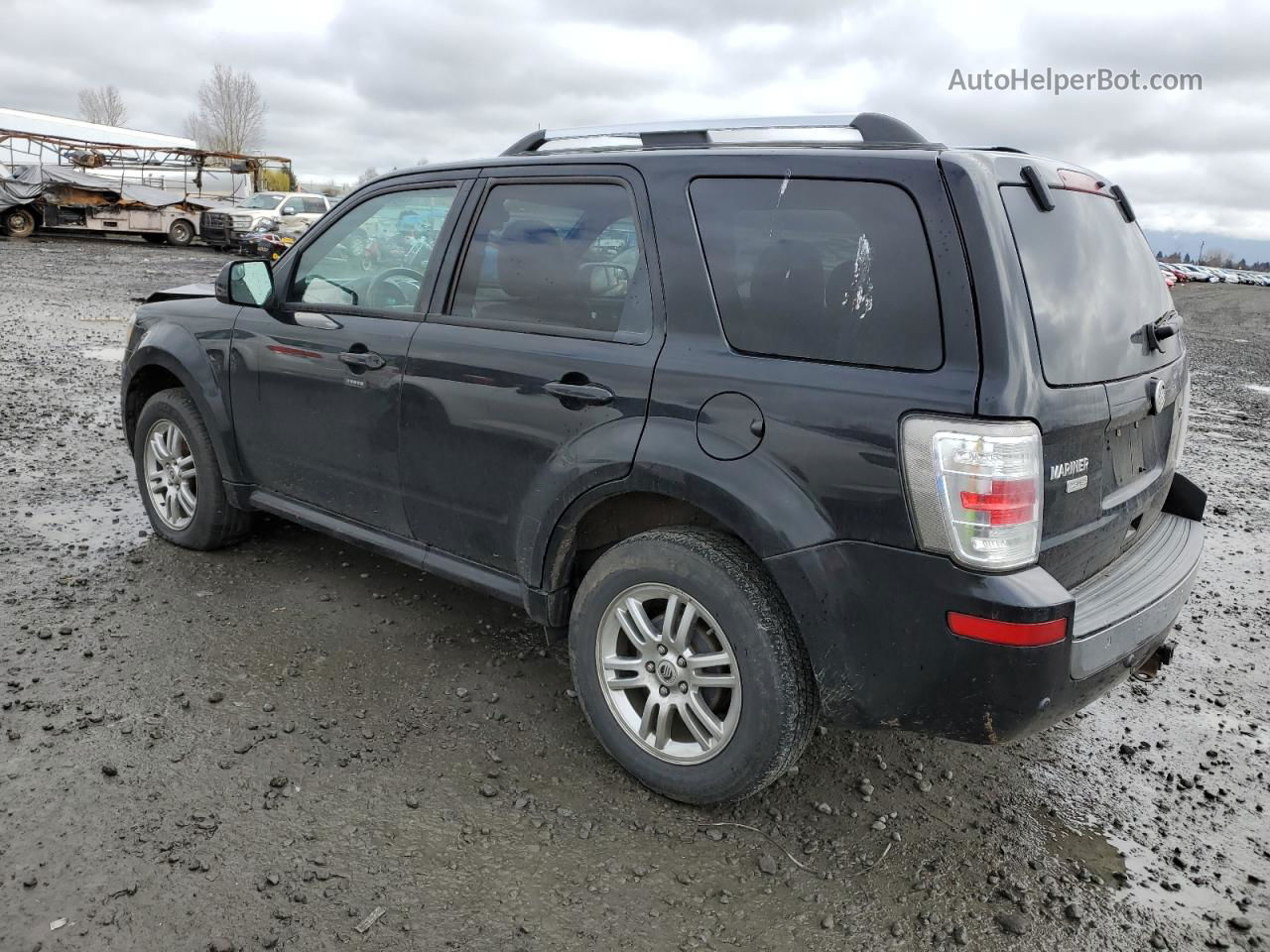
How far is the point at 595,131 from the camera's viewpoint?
3.51 m

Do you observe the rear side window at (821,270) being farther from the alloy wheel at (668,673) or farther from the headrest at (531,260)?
the alloy wheel at (668,673)

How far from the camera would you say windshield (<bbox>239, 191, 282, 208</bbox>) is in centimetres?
2991

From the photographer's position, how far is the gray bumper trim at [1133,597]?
258 cm

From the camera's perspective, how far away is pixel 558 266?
327 centimetres

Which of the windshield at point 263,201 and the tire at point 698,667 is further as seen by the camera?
the windshield at point 263,201

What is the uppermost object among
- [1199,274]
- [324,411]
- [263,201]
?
[1199,274]

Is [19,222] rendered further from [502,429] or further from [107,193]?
[502,429]

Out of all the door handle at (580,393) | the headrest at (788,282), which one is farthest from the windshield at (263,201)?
the headrest at (788,282)

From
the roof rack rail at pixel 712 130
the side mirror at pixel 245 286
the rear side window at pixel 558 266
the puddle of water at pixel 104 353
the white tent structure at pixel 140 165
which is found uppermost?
the white tent structure at pixel 140 165

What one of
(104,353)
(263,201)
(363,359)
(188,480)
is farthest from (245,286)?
(263,201)

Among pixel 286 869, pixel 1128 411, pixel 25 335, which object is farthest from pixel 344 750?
pixel 25 335

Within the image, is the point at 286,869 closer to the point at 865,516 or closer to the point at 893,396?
the point at 865,516

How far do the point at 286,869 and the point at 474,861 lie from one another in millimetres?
490

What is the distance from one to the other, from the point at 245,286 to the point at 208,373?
18.2 inches
